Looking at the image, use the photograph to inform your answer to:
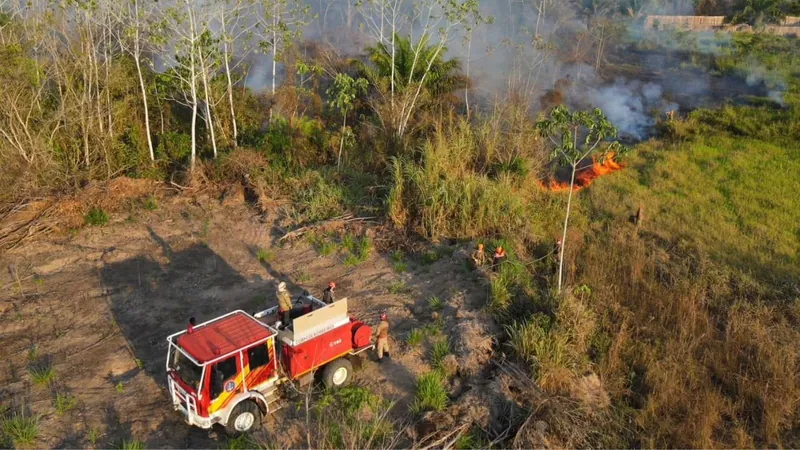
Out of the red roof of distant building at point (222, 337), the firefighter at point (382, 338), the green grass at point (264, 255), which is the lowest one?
the green grass at point (264, 255)

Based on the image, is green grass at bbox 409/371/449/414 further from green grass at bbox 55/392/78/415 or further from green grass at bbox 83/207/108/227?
green grass at bbox 83/207/108/227

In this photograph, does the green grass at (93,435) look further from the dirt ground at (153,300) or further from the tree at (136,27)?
the tree at (136,27)

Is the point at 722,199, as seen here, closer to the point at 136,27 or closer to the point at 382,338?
the point at 382,338

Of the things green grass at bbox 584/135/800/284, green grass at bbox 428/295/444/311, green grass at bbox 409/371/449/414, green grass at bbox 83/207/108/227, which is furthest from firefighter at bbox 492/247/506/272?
green grass at bbox 83/207/108/227

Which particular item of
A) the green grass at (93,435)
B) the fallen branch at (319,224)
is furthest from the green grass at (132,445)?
the fallen branch at (319,224)

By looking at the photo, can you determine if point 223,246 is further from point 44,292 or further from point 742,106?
point 742,106

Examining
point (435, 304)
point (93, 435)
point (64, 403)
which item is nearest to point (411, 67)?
point (435, 304)
